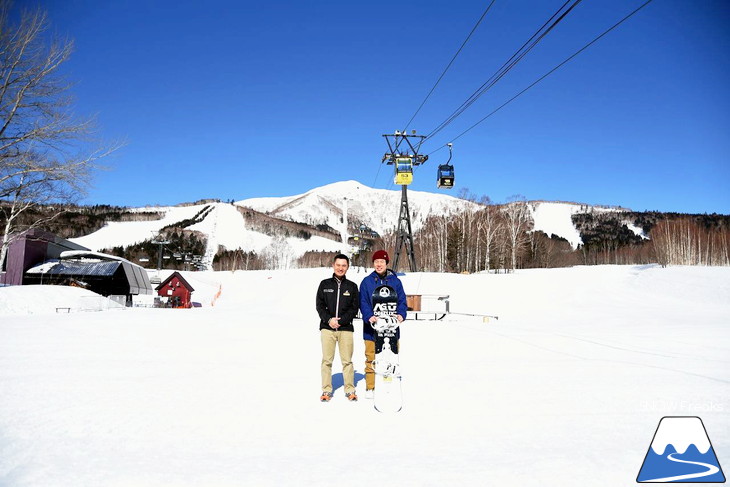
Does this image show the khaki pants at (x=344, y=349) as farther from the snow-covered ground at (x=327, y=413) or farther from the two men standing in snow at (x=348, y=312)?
the snow-covered ground at (x=327, y=413)

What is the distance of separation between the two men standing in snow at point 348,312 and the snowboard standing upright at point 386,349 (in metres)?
0.08

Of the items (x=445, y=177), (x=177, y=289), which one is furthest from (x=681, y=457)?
(x=177, y=289)

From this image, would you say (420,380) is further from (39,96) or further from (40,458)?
(39,96)

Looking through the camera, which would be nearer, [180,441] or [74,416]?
[180,441]

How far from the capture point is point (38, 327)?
12.7m

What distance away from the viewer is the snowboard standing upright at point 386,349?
4988 millimetres

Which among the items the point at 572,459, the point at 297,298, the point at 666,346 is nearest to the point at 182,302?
the point at 297,298

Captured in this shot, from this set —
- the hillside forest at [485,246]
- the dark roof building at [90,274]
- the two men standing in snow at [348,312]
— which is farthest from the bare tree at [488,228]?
the two men standing in snow at [348,312]

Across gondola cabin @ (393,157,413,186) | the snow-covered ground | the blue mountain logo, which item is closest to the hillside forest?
gondola cabin @ (393,157,413,186)

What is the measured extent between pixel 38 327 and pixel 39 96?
31.5 ft

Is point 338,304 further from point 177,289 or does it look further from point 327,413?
point 177,289

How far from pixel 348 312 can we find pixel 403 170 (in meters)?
17.5

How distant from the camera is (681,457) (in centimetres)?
349

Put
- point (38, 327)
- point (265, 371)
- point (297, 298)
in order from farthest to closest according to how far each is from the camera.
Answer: point (297, 298), point (38, 327), point (265, 371)
